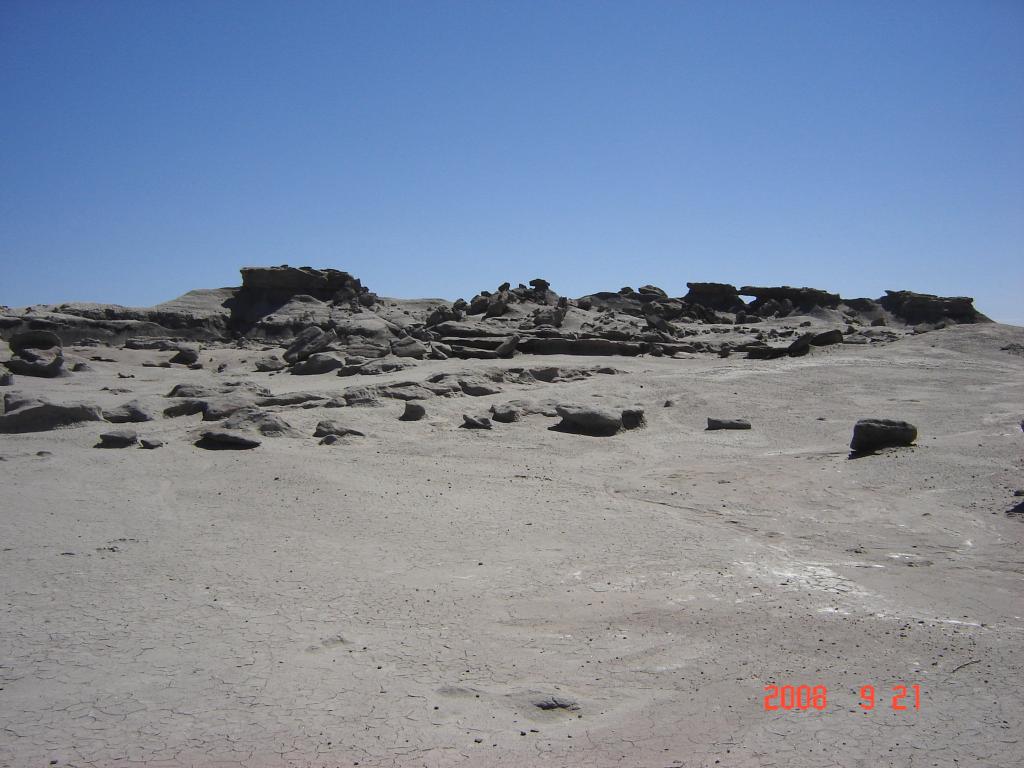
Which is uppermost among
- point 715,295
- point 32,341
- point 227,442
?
point 715,295

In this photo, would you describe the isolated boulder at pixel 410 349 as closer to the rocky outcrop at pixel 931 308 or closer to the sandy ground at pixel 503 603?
the sandy ground at pixel 503 603

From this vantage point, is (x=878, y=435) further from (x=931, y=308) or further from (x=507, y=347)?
(x=931, y=308)

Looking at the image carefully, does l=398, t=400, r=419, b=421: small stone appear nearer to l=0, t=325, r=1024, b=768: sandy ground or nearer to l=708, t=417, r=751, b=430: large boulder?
l=0, t=325, r=1024, b=768: sandy ground

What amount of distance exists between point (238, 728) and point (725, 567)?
2.98 m

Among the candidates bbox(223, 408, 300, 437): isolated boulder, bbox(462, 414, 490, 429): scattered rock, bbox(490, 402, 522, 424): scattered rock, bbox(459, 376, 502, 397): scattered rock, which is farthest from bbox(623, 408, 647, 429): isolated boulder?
bbox(223, 408, 300, 437): isolated boulder

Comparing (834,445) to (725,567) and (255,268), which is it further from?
(255,268)

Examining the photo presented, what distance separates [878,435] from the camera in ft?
26.8

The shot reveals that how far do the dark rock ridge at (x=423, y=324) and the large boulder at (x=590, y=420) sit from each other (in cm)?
461

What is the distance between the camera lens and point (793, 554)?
5.24 meters

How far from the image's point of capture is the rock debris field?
312cm

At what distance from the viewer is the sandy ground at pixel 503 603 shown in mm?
3086

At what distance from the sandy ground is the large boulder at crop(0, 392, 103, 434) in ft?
1.04

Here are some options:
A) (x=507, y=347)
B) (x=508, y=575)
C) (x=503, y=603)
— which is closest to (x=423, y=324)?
(x=507, y=347)

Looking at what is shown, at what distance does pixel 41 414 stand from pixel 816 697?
27.1 ft
